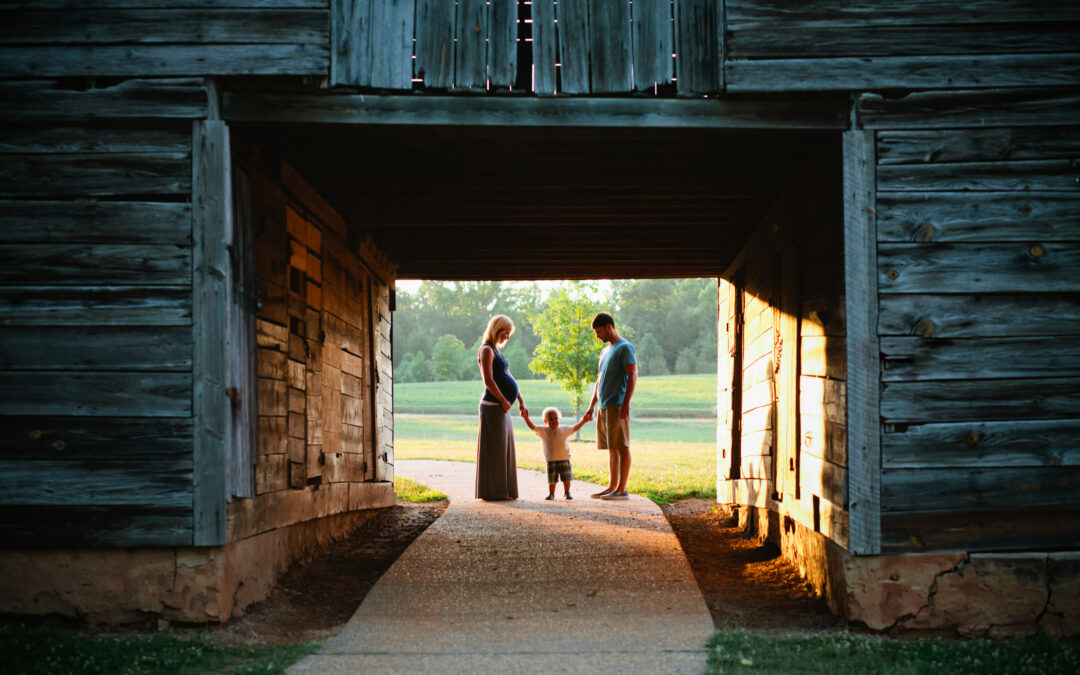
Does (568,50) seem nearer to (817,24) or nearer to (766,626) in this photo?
(817,24)

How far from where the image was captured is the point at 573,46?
5422 millimetres

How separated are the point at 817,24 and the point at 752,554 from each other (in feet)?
15.2

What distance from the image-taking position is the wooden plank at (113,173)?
530 cm

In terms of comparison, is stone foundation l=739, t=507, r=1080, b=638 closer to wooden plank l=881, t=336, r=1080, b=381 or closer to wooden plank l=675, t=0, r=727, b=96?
wooden plank l=881, t=336, r=1080, b=381

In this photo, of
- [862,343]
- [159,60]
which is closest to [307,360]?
[159,60]

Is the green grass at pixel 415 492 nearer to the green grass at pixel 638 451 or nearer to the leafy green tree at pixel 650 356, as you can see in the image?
the green grass at pixel 638 451

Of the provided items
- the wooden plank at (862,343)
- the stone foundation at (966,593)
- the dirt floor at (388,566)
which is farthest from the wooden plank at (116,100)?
the stone foundation at (966,593)

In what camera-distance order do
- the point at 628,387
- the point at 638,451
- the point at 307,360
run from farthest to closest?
the point at 638,451 → the point at 628,387 → the point at 307,360

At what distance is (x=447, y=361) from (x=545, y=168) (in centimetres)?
5589

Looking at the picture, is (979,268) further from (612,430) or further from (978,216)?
(612,430)

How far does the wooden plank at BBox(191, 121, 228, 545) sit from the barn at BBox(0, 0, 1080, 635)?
0.02 meters

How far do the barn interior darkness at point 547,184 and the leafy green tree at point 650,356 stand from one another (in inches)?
2171

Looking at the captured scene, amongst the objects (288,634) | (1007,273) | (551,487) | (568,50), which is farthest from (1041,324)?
(551,487)

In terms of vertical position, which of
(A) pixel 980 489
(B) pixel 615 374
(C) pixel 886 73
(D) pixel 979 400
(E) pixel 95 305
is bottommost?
(A) pixel 980 489
